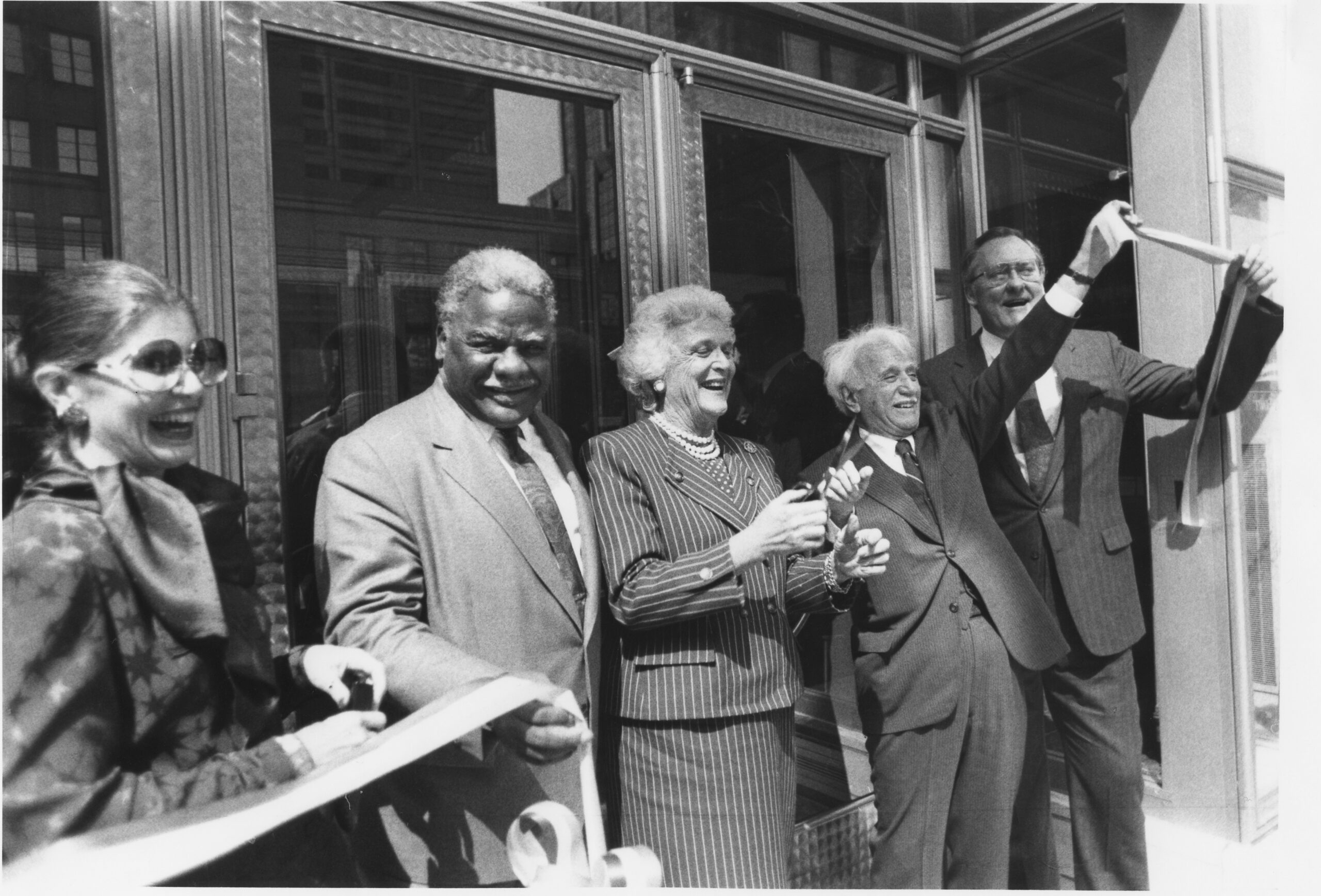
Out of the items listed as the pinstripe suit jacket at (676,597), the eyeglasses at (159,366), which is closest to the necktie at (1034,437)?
the pinstripe suit jacket at (676,597)

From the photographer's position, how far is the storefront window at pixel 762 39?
7.91 ft

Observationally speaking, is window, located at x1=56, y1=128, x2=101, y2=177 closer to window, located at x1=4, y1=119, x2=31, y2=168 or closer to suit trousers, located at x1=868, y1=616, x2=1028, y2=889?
window, located at x1=4, y1=119, x2=31, y2=168

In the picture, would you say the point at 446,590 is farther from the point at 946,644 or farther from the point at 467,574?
the point at 946,644

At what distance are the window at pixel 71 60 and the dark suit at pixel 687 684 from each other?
125cm

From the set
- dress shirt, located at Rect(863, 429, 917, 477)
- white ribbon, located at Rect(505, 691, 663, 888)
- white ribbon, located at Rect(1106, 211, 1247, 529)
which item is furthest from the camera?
white ribbon, located at Rect(1106, 211, 1247, 529)

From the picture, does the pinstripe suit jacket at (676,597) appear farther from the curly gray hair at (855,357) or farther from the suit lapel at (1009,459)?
the suit lapel at (1009,459)

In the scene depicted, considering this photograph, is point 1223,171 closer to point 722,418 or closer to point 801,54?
point 801,54

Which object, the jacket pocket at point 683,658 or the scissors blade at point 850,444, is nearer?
the jacket pocket at point 683,658

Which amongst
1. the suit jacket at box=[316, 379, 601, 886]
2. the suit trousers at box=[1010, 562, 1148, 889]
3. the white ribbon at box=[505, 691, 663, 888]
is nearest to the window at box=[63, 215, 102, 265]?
the suit jacket at box=[316, 379, 601, 886]

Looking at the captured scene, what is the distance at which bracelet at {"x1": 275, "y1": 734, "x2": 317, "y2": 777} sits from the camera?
144 cm

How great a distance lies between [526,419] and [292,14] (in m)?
1.04

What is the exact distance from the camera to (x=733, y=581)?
1794 mm

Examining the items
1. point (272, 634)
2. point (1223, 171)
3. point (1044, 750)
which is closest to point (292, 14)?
point (272, 634)

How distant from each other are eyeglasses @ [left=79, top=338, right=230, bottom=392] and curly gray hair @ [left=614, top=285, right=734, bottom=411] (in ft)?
3.10
